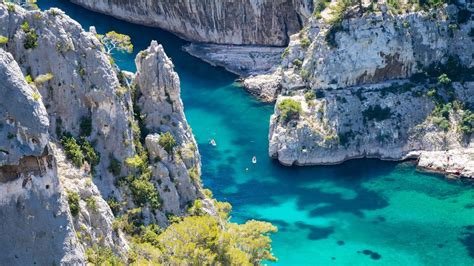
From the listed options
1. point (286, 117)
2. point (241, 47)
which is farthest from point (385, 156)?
point (241, 47)

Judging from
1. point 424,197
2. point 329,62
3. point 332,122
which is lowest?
point 424,197

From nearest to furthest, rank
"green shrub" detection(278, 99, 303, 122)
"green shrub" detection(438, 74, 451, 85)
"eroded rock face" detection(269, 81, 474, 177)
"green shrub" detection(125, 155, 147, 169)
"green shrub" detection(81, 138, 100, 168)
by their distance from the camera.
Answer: "green shrub" detection(81, 138, 100, 168)
"green shrub" detection(125, 155, 147, 169)
"eroded rock face" detection(269, 81, 474, 177)
"green shrub" detection(278, 99, 303, 122)
"green shrub" detection(438, 74, 451, 85)

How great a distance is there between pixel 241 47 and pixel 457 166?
1258 inches

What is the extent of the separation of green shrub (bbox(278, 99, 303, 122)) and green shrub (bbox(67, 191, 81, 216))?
122 ft

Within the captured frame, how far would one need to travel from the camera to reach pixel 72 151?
1492 inches

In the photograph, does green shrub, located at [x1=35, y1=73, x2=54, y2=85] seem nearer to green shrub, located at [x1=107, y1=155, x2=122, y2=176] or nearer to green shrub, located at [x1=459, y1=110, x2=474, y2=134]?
green shrub, located at [x1=107, y1=155, x2=122, y2=176]

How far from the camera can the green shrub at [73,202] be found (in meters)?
35.5

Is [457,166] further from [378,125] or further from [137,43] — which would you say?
[137,43]

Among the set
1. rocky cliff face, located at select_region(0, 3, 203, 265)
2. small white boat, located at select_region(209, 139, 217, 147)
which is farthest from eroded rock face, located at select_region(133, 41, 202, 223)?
small white boat, located at select_region(209, 139, 217, 147)

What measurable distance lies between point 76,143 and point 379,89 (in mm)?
40352

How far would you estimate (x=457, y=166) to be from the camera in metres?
67.6

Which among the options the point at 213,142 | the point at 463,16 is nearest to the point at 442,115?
the point at 463,16

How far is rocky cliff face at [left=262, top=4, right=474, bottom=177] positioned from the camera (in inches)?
2758

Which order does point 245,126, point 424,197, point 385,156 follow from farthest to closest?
point 245,126 < point 385,156 < point 424,197
